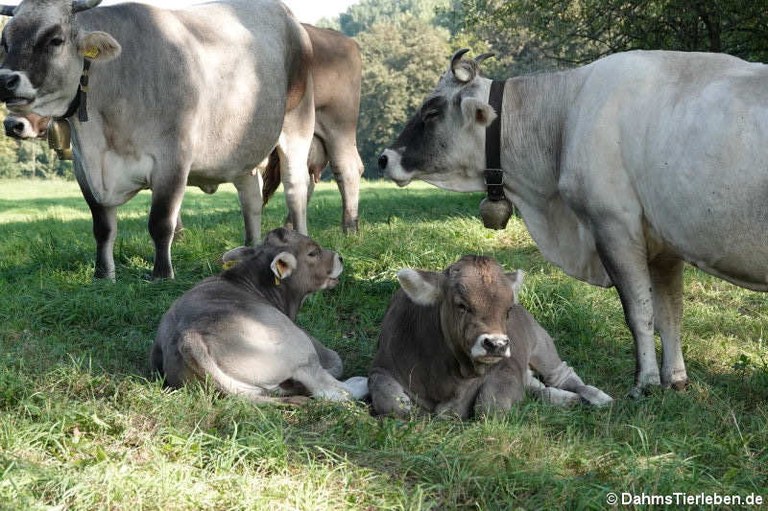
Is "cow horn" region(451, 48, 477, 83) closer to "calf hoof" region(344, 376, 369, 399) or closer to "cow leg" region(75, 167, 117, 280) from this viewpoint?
"calf hoof" region(344, 376, 369, 399)

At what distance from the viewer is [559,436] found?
17.4 ft

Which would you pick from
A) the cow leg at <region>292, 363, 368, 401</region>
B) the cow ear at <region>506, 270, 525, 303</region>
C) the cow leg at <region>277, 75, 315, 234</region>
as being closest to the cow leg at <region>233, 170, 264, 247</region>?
the cow leg at <region>277, 75, 315, 234</region>

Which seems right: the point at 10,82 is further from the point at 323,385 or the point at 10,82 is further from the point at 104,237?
the point at 323,385

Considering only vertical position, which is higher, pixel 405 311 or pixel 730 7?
pixel 730 7

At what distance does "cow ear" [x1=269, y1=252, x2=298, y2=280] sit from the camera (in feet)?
21.4

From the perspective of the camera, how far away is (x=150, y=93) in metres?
A: 8.34

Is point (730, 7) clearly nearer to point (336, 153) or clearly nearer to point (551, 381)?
point (336, 153)

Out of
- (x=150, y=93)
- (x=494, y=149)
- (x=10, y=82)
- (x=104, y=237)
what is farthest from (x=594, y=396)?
(x=10, y=82)

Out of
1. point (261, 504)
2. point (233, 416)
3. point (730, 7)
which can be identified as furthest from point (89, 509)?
point (730, 7)

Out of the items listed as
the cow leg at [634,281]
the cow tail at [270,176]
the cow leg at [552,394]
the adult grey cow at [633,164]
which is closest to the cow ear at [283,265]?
the adult grey cow at [633,164]

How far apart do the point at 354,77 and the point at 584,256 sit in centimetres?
560

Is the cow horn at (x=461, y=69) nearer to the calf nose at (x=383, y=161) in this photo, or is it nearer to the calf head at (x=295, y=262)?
the calf nose at (x=383, y=161)

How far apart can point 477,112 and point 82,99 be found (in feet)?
11.3

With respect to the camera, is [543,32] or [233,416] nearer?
[233,416]
